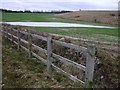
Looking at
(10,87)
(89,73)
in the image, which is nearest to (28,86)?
(10,87)

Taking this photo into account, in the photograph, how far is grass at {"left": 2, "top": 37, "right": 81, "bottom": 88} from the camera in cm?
768

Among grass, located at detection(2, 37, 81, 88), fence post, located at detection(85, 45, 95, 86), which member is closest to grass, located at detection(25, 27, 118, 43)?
grass, located at detection(2, 37, 81, 88)

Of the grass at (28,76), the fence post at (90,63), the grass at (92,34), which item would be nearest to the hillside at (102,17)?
the grass at (92,34)

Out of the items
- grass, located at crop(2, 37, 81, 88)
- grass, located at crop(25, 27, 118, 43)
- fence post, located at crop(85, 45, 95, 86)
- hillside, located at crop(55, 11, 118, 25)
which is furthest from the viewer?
hillside, located at crop(55, 11, 118, 25)

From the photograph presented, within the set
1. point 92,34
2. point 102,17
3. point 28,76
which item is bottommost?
point 28,76

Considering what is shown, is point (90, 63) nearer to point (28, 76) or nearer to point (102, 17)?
point (28, 76)

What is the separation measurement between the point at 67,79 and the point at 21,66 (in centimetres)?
265

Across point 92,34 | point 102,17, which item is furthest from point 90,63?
point 102,17

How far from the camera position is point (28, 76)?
338 inches

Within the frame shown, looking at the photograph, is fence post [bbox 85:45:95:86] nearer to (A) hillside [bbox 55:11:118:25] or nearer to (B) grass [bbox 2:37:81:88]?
(B) grass [bbox 2:37:81:88]

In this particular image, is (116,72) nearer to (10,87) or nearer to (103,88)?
(103,88)

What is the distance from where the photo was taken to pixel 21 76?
28.5 feet

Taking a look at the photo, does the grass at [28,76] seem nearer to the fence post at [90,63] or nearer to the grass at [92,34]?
the fence post at [90,63]

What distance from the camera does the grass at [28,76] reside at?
25.2 ft
